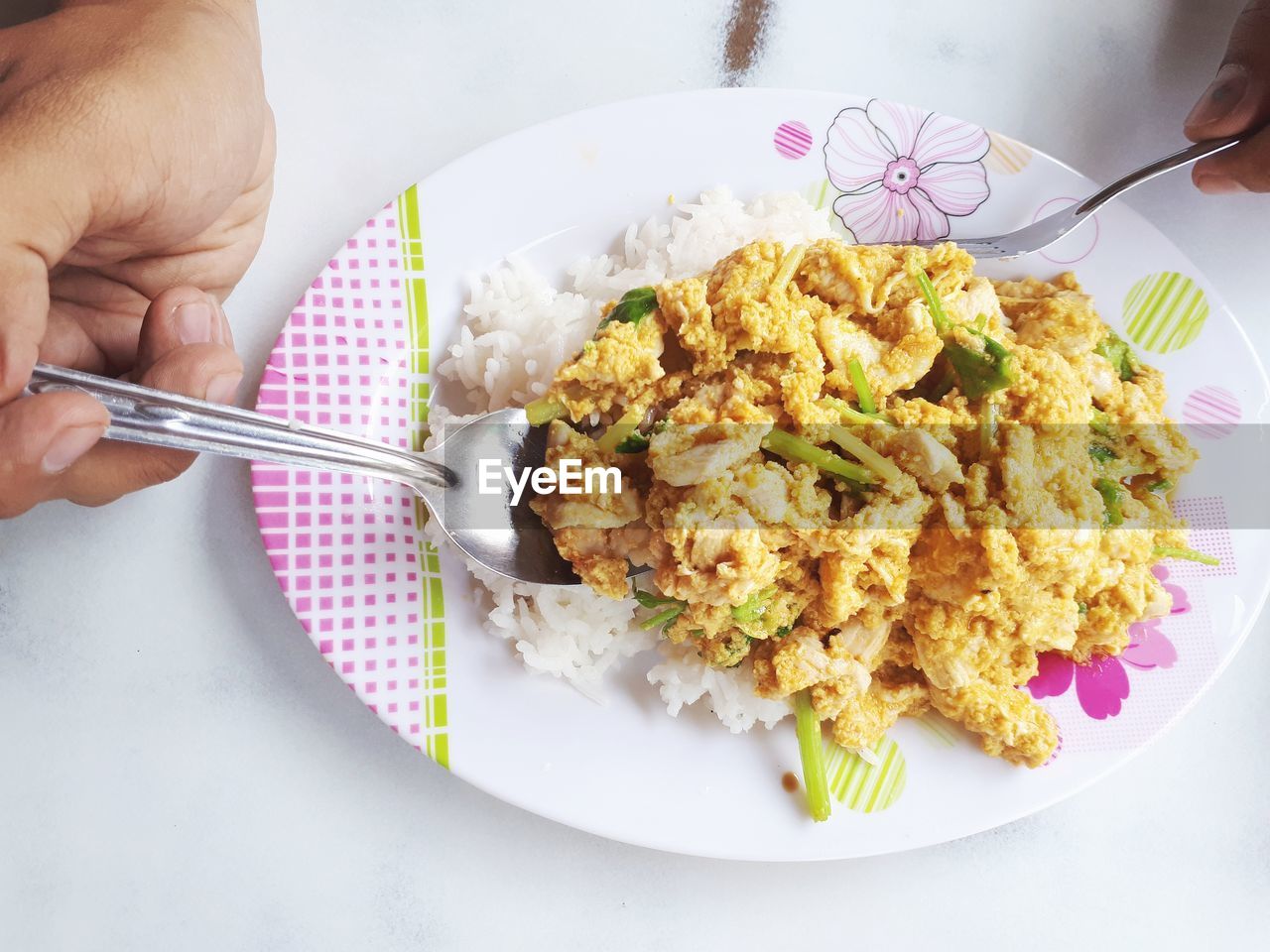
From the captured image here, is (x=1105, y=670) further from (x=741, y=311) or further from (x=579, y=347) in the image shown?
(x=579, y=347)

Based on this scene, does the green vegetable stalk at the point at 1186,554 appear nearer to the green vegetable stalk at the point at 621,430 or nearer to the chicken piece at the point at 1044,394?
the chicken piece at the point at 1044,394

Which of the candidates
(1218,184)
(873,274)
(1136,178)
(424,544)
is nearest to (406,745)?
(424,544)

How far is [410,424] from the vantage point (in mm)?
2389

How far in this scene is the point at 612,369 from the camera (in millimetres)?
2047

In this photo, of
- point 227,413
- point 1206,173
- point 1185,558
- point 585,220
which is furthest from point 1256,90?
point 227,413

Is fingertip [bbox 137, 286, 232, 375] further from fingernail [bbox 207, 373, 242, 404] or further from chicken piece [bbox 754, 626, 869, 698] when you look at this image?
chicken piece [bbox 754, 626, 869, 698]

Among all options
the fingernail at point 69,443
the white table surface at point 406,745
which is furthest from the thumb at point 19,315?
the white table surface at point 406,745

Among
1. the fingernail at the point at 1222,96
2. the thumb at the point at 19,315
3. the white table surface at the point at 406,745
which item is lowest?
the white table surface at the point at 406,745

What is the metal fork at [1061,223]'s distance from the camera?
2463 mm

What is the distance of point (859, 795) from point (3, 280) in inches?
81.8

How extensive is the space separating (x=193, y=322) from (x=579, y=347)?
0.90 meters

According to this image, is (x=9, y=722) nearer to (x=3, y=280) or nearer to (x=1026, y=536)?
(x=3, y=280)

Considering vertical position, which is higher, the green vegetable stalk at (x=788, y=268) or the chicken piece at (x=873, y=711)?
the green vegetable stalk at (x=788, y=268)

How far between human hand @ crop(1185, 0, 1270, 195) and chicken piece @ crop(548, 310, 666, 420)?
167 centimetres
